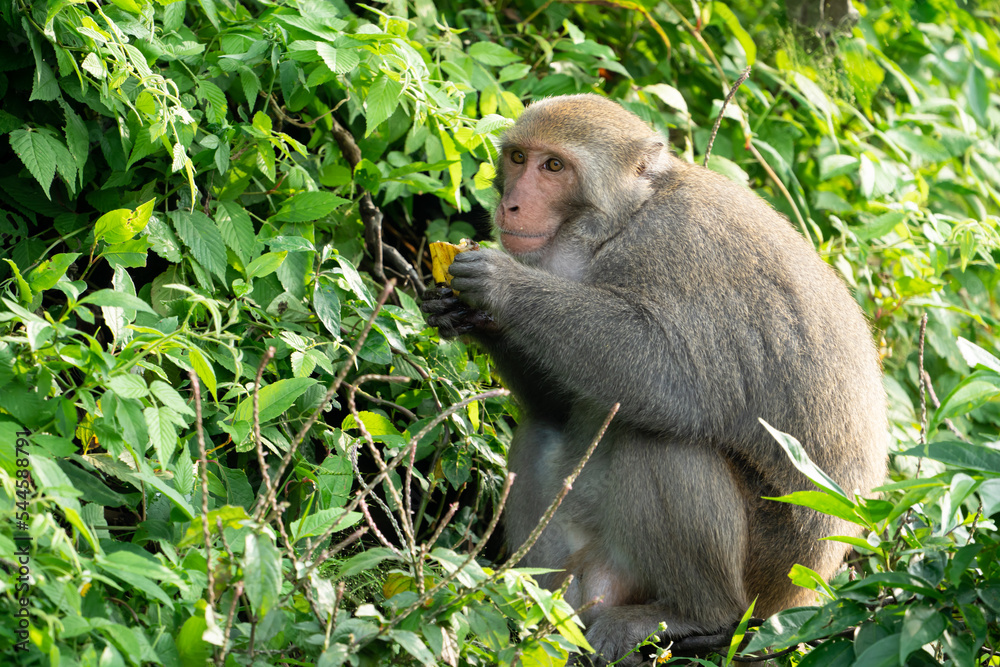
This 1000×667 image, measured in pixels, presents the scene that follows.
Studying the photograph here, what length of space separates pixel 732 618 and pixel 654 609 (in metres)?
0.30

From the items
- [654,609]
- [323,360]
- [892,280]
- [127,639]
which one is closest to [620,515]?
[654,609]

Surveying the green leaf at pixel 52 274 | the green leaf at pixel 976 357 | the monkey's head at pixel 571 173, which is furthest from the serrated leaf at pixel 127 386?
the green leaf at pixel 976 357

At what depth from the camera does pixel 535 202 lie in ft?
12.2

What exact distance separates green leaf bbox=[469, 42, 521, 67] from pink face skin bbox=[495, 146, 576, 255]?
0.96 metres

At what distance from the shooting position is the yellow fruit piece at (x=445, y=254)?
12.5ft

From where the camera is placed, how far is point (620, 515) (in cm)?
338

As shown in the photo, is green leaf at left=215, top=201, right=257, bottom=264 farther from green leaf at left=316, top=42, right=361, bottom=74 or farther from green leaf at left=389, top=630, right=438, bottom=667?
green leaf at left=389, top=630, right=438, bottom=667

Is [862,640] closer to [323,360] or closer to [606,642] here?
[606,642]

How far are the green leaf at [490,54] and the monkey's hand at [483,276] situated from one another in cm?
147

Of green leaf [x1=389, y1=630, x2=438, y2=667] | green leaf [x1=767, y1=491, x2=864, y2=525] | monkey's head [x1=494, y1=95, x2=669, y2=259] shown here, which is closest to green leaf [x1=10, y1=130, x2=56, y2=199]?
monkey's head [x1=494, y1=95, x2=669, y2=259]

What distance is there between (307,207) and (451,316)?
76cm

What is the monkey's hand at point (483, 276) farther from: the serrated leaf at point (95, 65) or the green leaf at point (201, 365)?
the serrated leaf at point (95, 65)

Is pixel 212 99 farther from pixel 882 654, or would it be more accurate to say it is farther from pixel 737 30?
pixel 737 30

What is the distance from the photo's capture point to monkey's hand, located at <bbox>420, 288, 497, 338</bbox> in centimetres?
367
